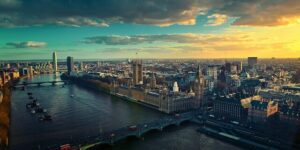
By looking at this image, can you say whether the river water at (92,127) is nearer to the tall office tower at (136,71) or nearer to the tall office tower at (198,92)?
the tall office tower at (198,92)

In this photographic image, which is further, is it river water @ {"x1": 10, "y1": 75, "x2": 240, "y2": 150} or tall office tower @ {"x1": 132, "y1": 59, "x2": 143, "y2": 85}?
tall office tower @ {"x1": 132, "y1": 59, "x2": 143, "y2": 85}

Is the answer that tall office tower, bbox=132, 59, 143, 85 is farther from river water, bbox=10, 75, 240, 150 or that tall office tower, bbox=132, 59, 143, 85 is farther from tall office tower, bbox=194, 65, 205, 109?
tall office tower, bbox=194, 65, 205, 109

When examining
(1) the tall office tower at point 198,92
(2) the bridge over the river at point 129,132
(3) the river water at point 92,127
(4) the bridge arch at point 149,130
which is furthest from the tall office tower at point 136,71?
(4) the bridge arch at point 149,130

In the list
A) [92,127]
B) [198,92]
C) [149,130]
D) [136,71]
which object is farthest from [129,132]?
[136,71]

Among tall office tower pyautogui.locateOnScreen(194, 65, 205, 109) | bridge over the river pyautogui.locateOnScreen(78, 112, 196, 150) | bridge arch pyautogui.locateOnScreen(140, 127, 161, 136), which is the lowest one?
bridge arch pyautogui.locateOnScreen(140, 127, 161, 136)

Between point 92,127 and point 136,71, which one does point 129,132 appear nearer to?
point 92,127

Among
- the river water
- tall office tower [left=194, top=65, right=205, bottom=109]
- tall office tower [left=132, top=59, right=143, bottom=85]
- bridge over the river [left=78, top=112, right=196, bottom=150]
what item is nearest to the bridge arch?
bridge over the river [left=78, top=112, right=196, bottom=150]
